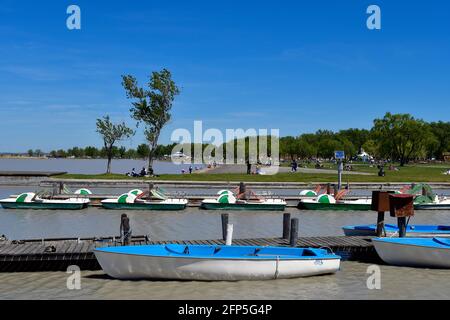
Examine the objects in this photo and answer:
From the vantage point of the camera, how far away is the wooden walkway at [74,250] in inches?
736

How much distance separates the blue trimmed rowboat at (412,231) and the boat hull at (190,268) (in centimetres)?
810

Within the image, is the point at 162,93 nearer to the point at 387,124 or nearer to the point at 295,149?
the point at 387,124

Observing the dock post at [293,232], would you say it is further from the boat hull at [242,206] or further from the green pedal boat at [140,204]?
the green pedal boat at [140,204]

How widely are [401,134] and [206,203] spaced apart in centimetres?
9617

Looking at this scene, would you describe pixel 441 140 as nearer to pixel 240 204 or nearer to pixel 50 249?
pixel 240 204

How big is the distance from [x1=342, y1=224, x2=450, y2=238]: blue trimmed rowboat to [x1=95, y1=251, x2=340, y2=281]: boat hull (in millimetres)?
8097

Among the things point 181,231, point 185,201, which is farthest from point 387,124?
point 181,231

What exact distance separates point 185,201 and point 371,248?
67.1ft

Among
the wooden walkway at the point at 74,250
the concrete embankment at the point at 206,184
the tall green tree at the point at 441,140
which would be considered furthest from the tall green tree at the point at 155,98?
the tall green tree at the point at 441,140

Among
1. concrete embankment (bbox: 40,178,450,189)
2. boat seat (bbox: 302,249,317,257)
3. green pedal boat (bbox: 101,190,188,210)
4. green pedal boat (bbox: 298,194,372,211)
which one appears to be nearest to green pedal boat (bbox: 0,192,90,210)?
green pedal boat (bbox: 101,190,188,210)

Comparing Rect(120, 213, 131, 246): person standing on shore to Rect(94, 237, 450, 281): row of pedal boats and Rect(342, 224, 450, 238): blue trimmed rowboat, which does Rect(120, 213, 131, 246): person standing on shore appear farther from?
Rect(342, 224, 450, 238): blue trimmed rowboat

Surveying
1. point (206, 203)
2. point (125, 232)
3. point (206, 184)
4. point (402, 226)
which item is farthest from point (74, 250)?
point (206, 184)

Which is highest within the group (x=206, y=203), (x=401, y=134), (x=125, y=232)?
(x=401, y=134)

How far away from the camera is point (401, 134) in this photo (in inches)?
4882
